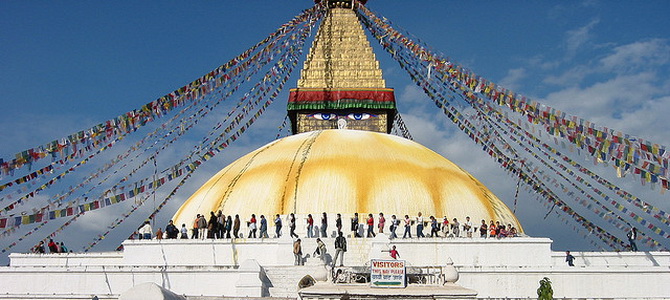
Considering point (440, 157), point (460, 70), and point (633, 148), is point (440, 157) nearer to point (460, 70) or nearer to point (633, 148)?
point (460, 70)

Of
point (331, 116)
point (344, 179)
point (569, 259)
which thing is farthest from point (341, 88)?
point (569, 259)

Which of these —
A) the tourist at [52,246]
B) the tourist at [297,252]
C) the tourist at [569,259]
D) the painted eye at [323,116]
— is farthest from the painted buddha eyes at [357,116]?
the tourist at [52,246]

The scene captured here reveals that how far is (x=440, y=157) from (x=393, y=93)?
3.75 meters

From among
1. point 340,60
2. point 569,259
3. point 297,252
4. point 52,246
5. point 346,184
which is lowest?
point 569,259

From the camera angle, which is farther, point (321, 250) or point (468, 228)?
point (468, 228)

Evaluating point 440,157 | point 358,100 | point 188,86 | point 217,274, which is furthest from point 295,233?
point 358,100

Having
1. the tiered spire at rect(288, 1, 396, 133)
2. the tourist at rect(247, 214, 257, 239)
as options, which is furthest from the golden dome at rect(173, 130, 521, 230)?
the tiered spire at rect(288, 1, 396, 133)

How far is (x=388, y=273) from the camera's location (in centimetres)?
1031

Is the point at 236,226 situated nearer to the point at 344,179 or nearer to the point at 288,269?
the point at 288,269

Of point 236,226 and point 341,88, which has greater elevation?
point 341,88

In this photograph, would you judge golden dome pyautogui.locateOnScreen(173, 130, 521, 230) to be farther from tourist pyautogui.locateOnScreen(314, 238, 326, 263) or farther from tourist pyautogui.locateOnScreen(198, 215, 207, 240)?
tourist pyautogui.locateOnScreen(314, 238, 326, 263)

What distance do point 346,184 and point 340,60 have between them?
709 centimetres

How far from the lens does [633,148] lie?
14133 mm

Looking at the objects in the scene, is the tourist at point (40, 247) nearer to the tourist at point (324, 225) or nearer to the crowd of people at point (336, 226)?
the crowd of people at point (336, 226)
